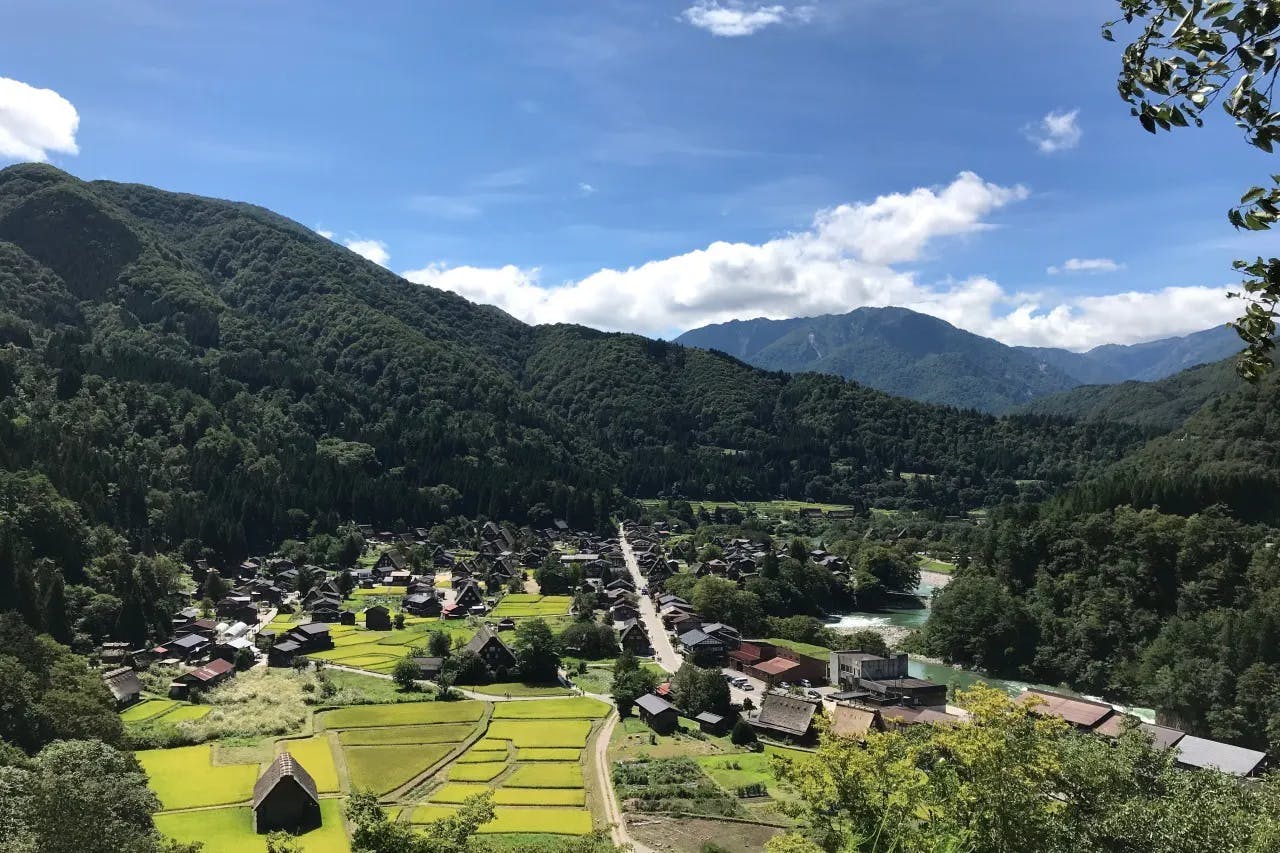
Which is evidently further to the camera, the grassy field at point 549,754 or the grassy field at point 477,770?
the grassy field at point 549,754

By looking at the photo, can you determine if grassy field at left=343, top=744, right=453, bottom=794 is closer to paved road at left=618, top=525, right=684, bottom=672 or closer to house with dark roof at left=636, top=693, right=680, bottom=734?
house with dark roof at left=636, top=693, right=680, bottom=734

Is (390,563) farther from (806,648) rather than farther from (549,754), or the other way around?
(549,754)

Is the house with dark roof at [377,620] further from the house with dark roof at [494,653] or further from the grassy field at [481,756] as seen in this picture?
the grassy field at [481,756]

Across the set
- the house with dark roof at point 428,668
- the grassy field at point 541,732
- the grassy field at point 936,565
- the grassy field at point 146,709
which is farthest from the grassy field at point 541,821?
the grassy field at point 936,565

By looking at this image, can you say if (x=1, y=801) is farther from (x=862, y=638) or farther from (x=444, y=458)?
(x=444, y=458)

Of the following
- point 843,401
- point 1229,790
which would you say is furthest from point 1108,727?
point 843,401
